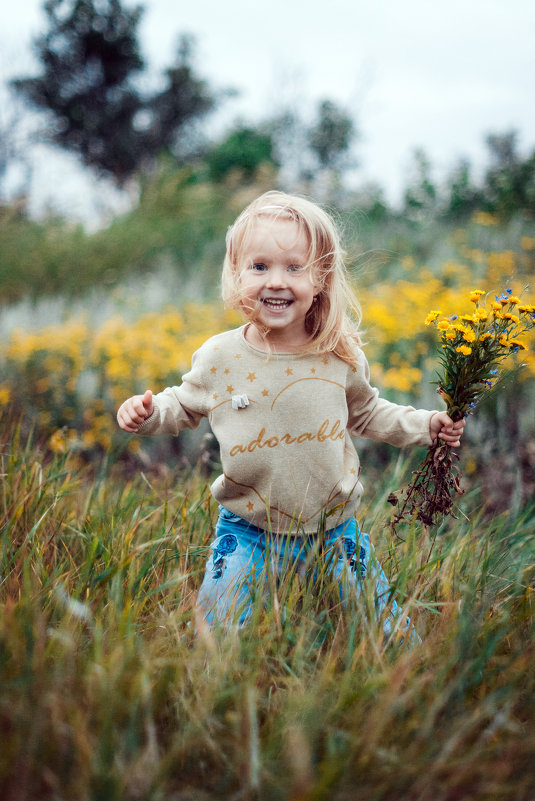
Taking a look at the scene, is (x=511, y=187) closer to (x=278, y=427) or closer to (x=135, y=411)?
(x=278, y=427)

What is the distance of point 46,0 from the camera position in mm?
19547

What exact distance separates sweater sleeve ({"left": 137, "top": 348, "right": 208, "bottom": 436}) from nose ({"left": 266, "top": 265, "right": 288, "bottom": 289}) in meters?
0.32

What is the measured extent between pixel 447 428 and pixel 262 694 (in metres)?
0.84

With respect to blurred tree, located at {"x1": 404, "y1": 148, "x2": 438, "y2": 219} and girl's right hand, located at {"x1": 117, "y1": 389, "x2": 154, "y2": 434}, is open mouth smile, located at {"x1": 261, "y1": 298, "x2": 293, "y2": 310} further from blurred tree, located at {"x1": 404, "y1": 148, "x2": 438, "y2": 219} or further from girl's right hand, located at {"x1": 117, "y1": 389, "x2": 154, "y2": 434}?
blurred tree, located at {"x1": 404, "y1": 148, "x2": 438, "y2": 219}

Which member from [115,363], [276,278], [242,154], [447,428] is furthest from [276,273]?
[242,154]

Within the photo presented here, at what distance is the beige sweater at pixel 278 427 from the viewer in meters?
1.83

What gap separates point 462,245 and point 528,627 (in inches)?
226

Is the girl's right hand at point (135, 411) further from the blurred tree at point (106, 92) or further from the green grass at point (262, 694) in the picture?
the blurred tree at point (106, 92)

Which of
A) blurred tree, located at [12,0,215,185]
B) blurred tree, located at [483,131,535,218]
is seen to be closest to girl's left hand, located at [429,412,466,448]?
blurred tree, located at [483,131,535,218]

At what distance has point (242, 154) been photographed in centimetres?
1401

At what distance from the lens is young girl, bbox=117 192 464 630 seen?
182 cm

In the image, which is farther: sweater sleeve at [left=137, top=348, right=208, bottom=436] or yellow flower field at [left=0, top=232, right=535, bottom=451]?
yellow flower field at [left=0, top=232, right=535, bottom=451]

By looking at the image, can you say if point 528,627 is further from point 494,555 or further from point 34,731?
point 34,731

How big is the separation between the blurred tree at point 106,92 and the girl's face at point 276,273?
20317 millimetres
